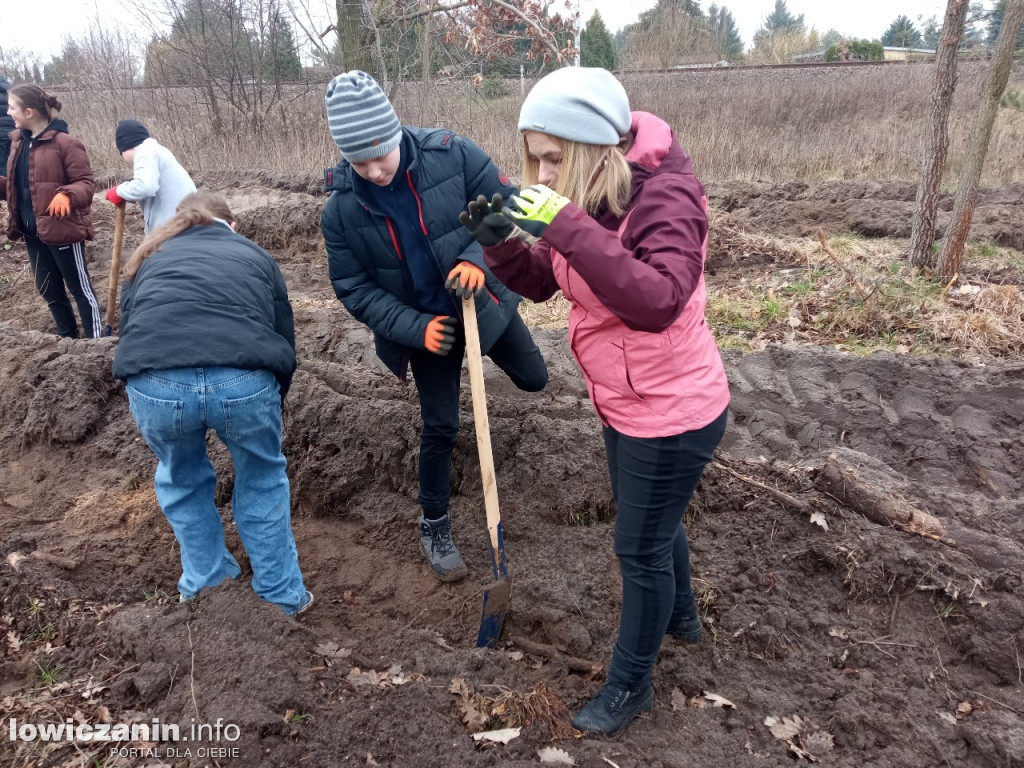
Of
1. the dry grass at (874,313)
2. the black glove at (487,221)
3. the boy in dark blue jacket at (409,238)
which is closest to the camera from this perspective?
the black glove at (487,221)

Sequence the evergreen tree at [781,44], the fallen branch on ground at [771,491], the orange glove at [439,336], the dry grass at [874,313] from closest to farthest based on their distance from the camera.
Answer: the orange glove at [439,336] < the fallen branch on ground at [771,491] < the dry grass at [874,313] < the evergreen tree at [781,44]

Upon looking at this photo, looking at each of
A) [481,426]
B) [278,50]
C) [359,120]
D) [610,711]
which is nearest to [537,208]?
[359,120]

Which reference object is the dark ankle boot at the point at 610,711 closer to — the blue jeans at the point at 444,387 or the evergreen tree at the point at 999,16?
the blue jeans at the point at 444,387

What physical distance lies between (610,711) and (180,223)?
7.87ft

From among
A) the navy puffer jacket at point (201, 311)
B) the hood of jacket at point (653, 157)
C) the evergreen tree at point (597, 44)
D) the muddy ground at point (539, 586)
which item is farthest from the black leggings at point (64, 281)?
the evergreen tree at point (597, 44)

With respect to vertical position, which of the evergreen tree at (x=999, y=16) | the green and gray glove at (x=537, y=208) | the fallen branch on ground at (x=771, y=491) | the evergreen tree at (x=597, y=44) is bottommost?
the fallen branch on ground at (x=771, y=491)

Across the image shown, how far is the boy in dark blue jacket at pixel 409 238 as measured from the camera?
2.58 metres

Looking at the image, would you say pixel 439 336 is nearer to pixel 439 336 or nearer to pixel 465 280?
pixel 439 336

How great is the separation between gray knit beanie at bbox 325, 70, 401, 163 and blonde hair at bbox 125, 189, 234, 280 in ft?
2.27

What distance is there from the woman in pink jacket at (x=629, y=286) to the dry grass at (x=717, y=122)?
10216mm

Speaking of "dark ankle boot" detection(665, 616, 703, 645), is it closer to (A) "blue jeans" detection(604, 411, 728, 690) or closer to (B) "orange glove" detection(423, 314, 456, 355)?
(A) "blue jeans" detection(604, 411, 728, 690)

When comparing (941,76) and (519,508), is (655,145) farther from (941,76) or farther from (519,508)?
(941,76)

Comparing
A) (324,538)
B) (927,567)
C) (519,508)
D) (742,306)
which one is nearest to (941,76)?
(742,306)

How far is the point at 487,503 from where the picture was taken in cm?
276
